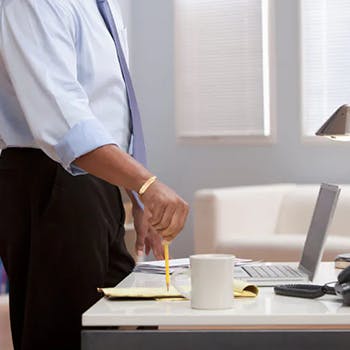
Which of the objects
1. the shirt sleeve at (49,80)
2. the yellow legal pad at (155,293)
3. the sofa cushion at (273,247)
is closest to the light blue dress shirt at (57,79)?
the shirt sleeve at (49,80)

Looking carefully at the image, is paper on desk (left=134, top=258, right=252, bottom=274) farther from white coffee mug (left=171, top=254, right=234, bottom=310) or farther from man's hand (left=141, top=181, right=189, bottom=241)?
white coffee mug (left=171, top=254, right=234, bottom=310)

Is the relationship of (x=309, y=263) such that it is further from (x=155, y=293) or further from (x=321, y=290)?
(x=155, y=293)

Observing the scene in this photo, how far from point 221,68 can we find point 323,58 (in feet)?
2.23

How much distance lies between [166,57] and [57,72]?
4159 mm

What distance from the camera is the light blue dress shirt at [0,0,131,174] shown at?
1520 mm

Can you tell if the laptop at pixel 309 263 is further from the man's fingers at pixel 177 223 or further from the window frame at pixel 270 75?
the window frame at pixel 270 75

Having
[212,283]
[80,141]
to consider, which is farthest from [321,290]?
[80,141]

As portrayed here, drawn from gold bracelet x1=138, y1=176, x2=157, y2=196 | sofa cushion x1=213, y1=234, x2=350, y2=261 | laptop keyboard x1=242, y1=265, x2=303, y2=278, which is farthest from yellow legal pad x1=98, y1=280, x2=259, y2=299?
sofa cushion x1=213, y1=234, x2=350, y2=261

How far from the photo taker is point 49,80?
154 centimetres

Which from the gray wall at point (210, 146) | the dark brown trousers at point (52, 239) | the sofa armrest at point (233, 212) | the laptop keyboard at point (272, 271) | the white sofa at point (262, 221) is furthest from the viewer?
the gray wall at point (210, 146)

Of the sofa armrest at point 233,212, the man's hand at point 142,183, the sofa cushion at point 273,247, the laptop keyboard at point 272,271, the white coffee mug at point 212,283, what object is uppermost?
the man's hand at point 142,183

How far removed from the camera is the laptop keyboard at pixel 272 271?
1.79 m

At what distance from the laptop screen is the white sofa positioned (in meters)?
2.48

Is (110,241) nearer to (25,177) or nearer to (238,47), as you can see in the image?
(25,177)
